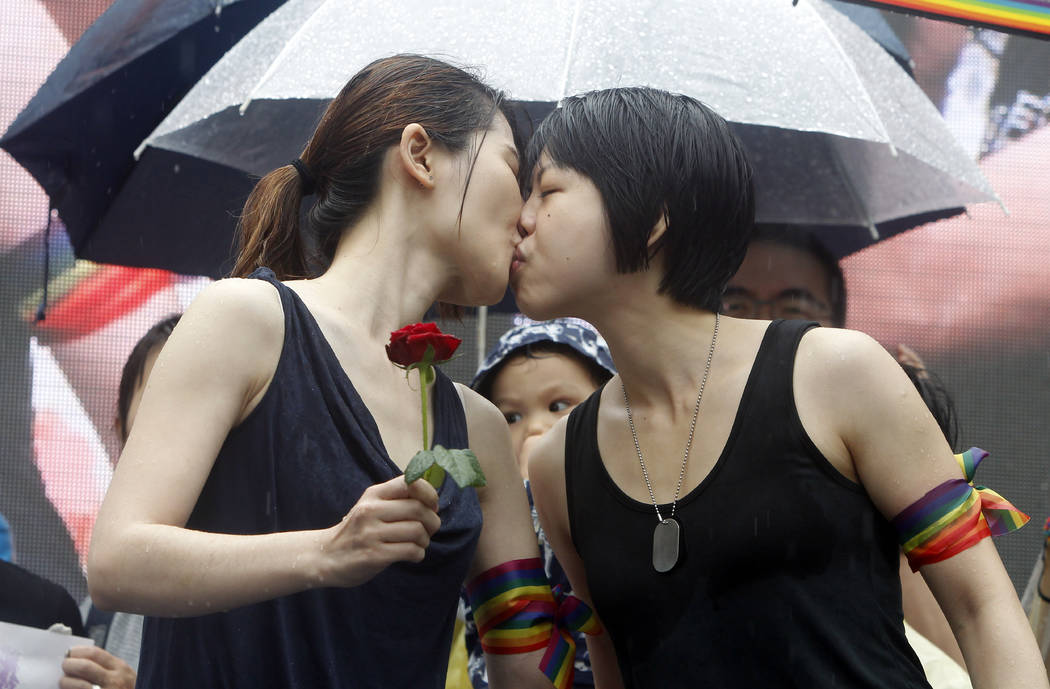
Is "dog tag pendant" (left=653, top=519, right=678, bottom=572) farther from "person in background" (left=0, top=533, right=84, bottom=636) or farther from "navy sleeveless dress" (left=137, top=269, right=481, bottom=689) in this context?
"person in background" (left=0, top=533, right=84, bottom=636)

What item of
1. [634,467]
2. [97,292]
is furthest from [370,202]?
[97,292]

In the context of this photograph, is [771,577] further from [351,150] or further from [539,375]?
[539,375]

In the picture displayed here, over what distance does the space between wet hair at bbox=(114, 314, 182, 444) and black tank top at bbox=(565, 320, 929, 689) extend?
168cm

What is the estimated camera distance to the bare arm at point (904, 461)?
1.72 metres

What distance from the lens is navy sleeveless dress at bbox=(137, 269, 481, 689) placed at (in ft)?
5.50

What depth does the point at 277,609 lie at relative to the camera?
5.53 feet

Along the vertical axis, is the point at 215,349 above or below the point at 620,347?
above

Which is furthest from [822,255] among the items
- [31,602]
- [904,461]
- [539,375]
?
[31,602]

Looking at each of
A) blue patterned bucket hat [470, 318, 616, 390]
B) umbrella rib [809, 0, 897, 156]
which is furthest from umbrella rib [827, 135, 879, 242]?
blue patterned bucket hat [470, 318, 616, 390]

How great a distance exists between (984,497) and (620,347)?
0.67 metres

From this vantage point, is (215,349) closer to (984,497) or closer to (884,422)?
(884,422)

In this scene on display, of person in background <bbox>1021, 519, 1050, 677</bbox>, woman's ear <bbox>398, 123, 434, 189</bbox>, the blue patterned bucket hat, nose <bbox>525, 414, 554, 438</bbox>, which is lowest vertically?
person in background <bbox>1021, 519, 1050, 677</bbox>

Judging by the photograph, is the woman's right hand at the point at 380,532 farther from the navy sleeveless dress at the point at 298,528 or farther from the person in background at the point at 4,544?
the person in background at the point at 4,544

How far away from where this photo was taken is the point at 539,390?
297 centimetres
